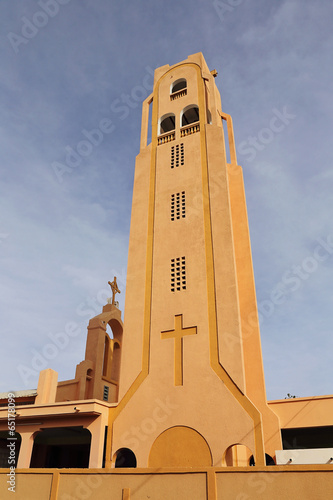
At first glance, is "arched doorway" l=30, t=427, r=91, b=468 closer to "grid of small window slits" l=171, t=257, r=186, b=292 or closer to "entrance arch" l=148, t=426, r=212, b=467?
"entrance arch" l=148, t=426, r=212, b=467

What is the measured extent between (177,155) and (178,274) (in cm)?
708

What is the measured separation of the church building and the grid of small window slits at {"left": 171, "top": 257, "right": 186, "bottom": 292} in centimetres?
5

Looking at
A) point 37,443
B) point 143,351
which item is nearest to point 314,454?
point 143,351

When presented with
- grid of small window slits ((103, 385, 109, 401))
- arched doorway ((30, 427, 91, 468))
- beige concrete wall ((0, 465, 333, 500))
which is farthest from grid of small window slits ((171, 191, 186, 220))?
grid of small window slits ((103, 385, 109, 401))

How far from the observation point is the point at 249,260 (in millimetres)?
17750

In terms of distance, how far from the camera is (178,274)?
17.4 meters

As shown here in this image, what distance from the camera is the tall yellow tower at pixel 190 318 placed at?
46.0 ft

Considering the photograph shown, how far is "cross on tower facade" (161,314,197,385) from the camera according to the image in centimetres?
1528

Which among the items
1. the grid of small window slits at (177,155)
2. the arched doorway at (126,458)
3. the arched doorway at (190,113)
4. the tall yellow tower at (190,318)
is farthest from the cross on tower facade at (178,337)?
the arched doorway at (190,113)

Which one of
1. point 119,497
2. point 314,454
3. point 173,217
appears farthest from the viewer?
point 173,217

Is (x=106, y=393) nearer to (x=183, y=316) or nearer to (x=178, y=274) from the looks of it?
(x=183, y=316)

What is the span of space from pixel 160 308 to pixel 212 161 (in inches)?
311

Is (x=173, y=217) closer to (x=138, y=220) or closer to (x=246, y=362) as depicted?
(x=138, y=220)

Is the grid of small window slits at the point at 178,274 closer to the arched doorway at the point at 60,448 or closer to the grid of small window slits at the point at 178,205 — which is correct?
the grid of small window slits at the point at 178,205
